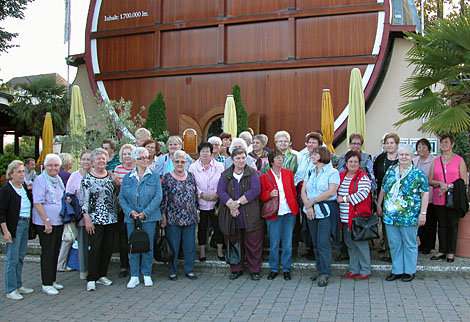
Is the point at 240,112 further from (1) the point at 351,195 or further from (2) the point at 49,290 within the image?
(2) the point at 49,290

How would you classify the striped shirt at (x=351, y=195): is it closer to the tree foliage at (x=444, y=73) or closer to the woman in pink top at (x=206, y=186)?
the tree foliage at (x=444, y=73)

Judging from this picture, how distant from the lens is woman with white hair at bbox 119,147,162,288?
6.22 meters

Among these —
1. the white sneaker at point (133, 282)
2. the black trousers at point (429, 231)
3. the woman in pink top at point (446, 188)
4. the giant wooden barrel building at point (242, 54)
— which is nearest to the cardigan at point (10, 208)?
the white sneaker at point (133, 282)

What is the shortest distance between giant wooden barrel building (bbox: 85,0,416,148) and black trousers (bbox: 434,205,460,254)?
8.39 m

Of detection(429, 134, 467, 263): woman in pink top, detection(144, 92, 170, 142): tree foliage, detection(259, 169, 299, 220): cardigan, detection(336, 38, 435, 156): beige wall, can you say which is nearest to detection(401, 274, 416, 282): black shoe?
detection(429, 134, 467, 263): woman in pink top

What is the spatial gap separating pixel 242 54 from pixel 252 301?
1180 cm

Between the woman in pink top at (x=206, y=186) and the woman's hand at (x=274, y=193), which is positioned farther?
the woman in pink top at (x=206, y=186)

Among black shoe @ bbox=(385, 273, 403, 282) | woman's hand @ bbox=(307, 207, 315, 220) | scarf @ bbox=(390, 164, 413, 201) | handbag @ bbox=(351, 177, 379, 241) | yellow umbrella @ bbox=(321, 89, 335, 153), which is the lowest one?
black shoe @ bbox=(385, 273, 403, 282)

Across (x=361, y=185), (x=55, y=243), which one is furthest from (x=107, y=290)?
(x=361, y=185)

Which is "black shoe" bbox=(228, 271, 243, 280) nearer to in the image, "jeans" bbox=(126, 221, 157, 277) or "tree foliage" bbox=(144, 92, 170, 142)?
"jeans" bbox=(126, 221, 157, 277)

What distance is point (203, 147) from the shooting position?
6820 mm

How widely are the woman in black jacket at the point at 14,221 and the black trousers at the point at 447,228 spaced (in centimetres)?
573

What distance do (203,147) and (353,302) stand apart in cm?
301

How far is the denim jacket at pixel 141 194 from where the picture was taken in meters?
6.22
